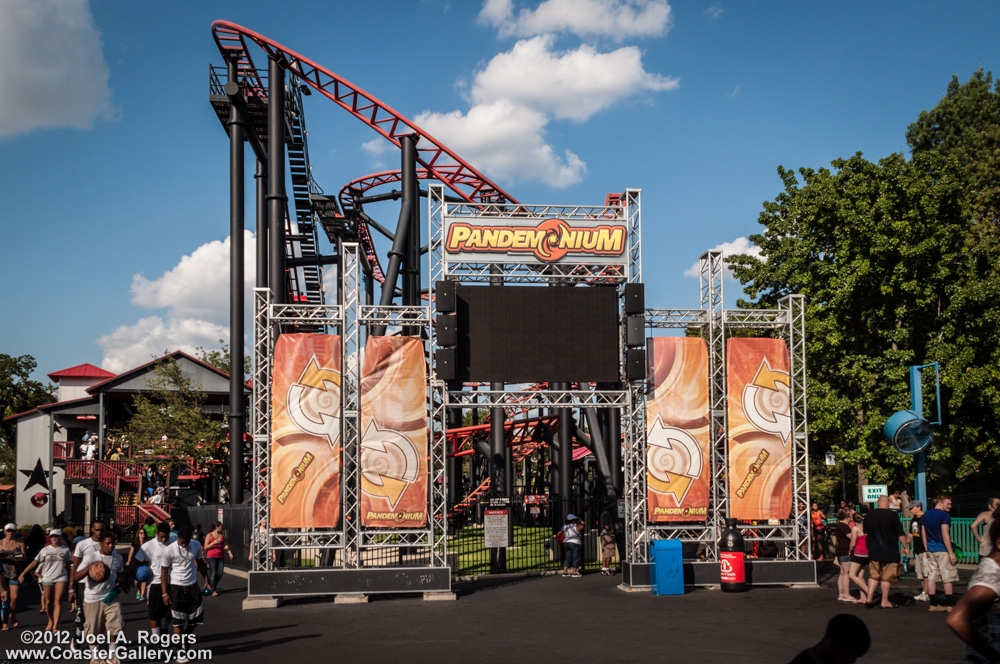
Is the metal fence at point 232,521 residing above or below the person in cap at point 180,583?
below

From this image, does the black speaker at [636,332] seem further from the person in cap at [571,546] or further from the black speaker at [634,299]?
the person in cap at [571,546]

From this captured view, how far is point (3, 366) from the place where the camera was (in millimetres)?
60938

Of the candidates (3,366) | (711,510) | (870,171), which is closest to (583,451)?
(870,171)

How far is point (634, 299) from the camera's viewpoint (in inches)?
711

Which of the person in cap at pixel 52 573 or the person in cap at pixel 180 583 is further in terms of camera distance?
the person in cap at pixel 52 573

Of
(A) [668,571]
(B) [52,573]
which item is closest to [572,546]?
(A) [668,571]

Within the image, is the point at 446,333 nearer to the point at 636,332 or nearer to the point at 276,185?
the point at 636,332

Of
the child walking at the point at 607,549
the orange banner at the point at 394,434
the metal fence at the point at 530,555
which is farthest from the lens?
the metal fence at the point at 530,555

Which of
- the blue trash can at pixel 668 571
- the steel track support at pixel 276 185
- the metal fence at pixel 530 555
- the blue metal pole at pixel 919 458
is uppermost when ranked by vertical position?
the steel track support at pixel 276 185

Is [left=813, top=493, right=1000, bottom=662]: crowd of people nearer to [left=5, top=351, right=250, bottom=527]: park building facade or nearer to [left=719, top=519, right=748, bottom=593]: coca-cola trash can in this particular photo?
[left=719, top=519, right=748, bottom=593]: coca-cola trash can

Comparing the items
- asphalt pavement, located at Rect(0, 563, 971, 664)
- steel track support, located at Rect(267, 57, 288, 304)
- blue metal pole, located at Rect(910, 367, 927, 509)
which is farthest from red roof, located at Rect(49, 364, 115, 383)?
blue metal pole, located at Rect(910, 367, 927, 509)

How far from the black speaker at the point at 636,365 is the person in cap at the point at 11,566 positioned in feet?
40.4

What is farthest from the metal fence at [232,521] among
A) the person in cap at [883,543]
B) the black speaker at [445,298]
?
the person in cap at [883,543]

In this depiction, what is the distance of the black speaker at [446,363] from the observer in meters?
17.0
